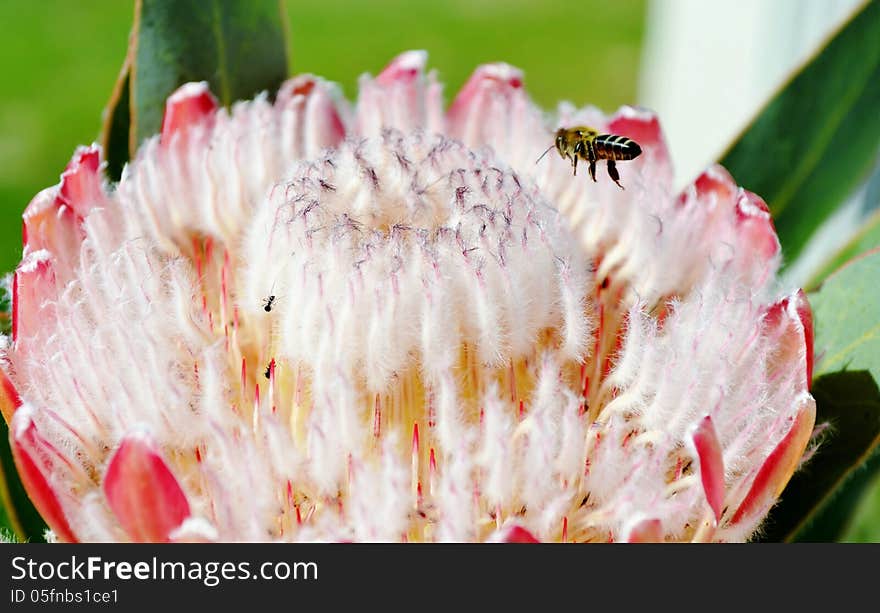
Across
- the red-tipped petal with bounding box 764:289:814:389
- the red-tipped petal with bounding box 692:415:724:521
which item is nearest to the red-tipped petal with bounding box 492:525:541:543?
the red-tipped petal with bounding box 692:415:724:521

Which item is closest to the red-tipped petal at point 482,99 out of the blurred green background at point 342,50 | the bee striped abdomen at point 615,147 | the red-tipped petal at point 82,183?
the bee striped abdomen at point 615,147

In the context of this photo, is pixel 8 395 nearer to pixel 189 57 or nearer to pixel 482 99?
pixel 189 57

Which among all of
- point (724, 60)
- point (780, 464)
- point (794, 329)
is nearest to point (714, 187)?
point (794, 329)

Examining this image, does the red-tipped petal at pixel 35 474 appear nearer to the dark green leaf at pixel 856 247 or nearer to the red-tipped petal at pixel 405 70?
the red-tipped petal at pixel 405 70

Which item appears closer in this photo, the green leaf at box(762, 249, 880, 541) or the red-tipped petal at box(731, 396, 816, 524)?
the red-tipped petal at box(731, 396, 816, 524)

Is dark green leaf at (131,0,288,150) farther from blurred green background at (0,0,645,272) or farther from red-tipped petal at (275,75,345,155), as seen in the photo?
blurred green background at (0,0,645,272)

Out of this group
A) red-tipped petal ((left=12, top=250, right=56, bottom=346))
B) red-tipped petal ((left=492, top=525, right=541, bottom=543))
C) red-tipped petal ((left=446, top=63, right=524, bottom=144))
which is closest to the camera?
red-tipped petal ((left=492, top=525, right=541, bottom=543))
